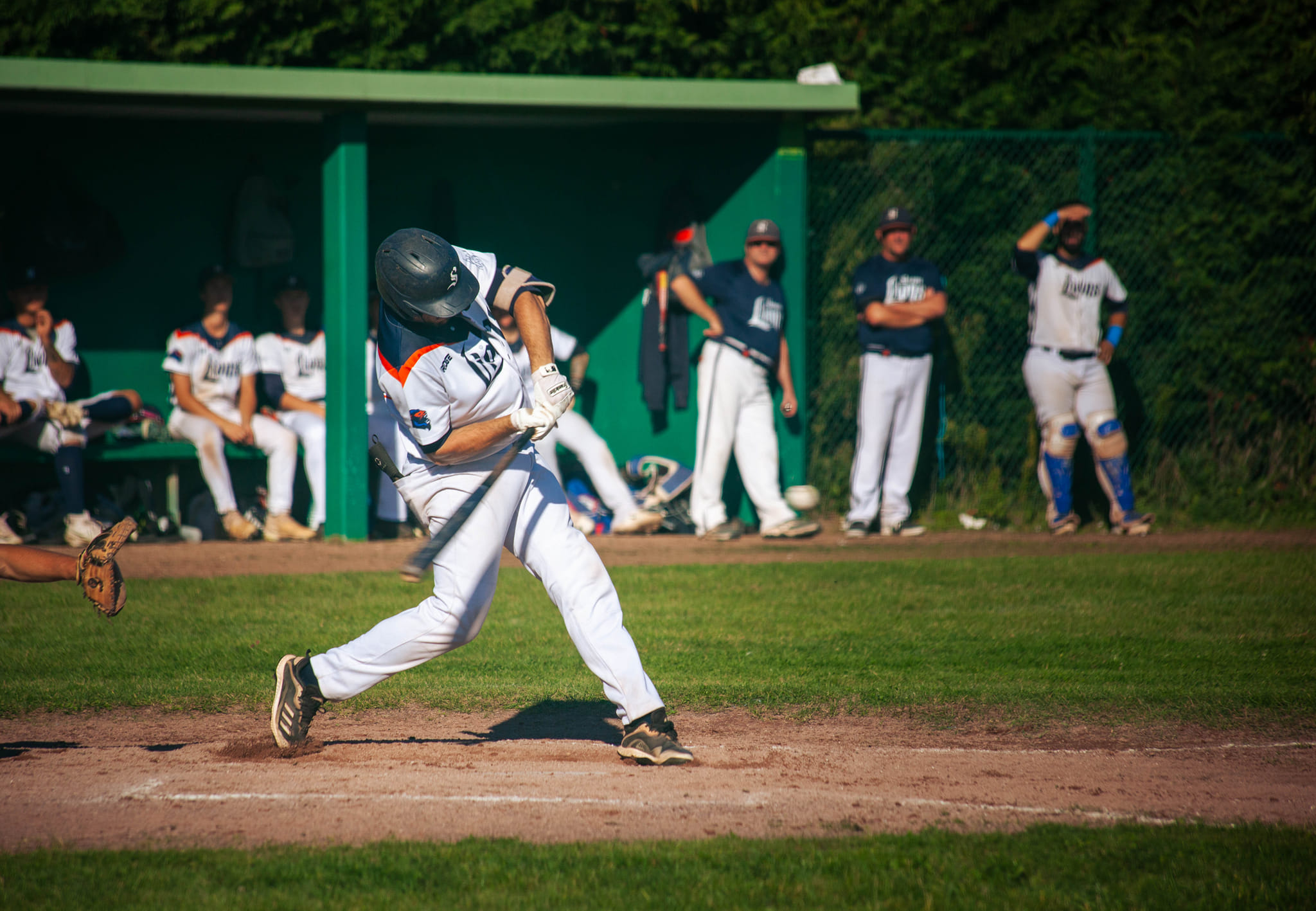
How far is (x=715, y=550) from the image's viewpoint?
8.71 metres

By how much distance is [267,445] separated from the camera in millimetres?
9102

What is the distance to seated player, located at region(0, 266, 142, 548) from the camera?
27.5 feet

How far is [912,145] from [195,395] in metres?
5.99

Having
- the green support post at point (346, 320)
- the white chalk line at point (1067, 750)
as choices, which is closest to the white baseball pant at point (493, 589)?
the white chalk line at point (1067, 750)

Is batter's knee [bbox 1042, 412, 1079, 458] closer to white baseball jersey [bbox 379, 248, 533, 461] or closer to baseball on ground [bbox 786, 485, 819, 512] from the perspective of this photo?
baseball on ground [bbox 786, 485, 819, 512]

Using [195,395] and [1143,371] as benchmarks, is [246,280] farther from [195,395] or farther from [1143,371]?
[1143,371]

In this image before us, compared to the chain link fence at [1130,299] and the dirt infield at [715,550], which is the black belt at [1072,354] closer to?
the chain link fence at [1130,299]

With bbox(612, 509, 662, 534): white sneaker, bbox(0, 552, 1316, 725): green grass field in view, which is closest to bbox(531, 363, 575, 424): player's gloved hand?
bbox(0, 552, 1316, 725): green grass field

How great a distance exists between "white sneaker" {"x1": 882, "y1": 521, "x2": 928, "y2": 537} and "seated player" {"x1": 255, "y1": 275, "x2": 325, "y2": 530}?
4.41 m

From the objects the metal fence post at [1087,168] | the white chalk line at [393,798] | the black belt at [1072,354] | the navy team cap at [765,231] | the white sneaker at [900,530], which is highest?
the metal fence post at [1087,168]

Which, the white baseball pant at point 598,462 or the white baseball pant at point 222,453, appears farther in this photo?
the white baseball pant at point 598,462

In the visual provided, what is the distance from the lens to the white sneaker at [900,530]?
930 centimetres

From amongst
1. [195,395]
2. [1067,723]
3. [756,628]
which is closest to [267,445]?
[195,395]

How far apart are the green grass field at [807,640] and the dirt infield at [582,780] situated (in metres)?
0.33
